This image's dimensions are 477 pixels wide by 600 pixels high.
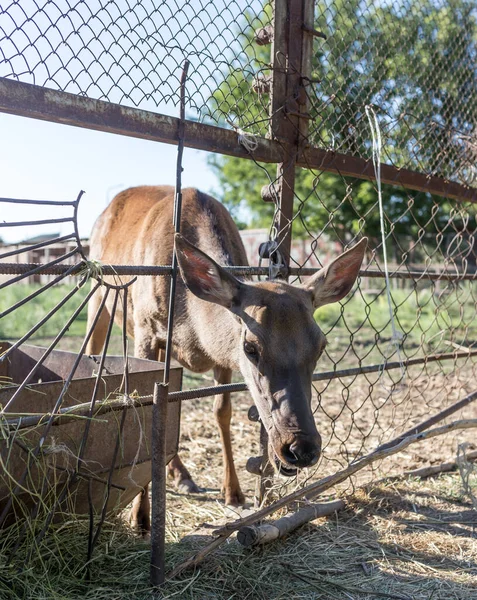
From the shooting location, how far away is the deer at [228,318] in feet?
9.47

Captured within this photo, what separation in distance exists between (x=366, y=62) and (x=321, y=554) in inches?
147

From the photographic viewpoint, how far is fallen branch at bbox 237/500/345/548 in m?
3.20

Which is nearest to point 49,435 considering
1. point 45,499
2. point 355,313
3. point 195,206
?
point 45,499

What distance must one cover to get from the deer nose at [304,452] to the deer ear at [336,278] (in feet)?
3.09

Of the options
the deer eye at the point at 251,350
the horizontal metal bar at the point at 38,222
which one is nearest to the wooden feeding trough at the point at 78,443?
the deer eye at the point at 251,350

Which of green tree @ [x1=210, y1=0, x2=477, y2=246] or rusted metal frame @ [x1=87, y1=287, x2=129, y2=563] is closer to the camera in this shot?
rusted metal frame @ [x1=87, y1=287, x2=129, y2=563]

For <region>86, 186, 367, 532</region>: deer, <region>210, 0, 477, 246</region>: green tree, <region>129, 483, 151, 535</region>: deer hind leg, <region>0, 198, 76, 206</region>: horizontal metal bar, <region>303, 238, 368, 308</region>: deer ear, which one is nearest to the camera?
<region>0, 198, 76, 206</region>: horizontal metal bar

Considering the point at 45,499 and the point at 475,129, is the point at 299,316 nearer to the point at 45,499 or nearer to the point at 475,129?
the point at 45,499

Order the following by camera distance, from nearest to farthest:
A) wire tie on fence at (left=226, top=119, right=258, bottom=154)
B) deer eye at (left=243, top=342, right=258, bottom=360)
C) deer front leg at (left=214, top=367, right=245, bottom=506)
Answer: deer eye at (left=243, top=342, right=258, bottom=360), wire tie on fence at (left=226, top=119, right=258, bottom=154), deer front leg at (left=214, top=367, right=245, bottom=506)

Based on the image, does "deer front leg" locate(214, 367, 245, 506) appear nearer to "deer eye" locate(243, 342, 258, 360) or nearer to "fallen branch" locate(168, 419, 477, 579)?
"fallen branch" locate(168, 419, 477, 579)

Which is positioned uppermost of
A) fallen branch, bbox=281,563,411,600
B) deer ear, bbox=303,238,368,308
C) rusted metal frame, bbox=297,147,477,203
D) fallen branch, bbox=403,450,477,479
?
rusted metal frame, bbox=297,147,477,203

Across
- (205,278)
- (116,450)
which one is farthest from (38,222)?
(116,450)

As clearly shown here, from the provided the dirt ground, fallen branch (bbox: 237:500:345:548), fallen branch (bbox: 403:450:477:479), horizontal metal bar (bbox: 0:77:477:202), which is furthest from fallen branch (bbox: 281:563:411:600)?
horizontal metal bar (bbox: 0:77:477:202)

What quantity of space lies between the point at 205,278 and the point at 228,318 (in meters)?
0.51
